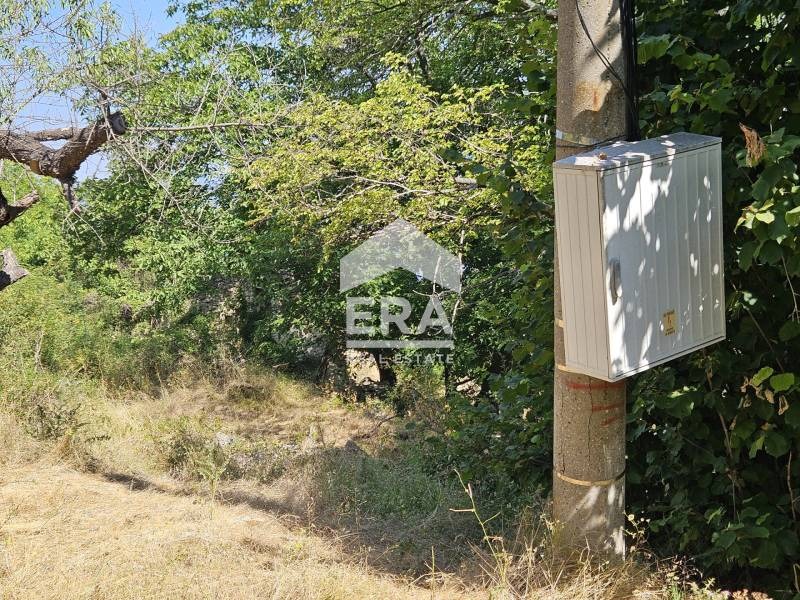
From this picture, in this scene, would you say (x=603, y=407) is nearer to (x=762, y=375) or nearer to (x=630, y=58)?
(x=762, y=375)

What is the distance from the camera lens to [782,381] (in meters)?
3.20

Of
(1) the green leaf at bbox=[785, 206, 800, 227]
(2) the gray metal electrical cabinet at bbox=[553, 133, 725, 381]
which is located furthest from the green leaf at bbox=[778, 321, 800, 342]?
(1) the green leaf at bbox=[785, 206, 800, 227]

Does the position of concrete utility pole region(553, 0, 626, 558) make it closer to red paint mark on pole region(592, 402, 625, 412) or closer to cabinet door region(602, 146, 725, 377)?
red paint mark on pole region(592, 402, 625, 412)

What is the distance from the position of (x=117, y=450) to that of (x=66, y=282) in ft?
28.0

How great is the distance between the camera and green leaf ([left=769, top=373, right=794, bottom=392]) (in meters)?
3.18

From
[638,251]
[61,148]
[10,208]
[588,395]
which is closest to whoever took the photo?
[638,251]

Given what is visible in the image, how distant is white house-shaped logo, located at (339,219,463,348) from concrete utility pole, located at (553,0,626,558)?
8.16 metres

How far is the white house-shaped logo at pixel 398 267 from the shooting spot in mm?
12164

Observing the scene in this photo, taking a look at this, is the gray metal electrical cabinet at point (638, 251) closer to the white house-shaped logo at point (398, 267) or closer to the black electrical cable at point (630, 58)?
the black electrical cable at point (630, 58)

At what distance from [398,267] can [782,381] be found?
33.1 ft


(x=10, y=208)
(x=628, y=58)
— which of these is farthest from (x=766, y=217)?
(x=10, y=208)

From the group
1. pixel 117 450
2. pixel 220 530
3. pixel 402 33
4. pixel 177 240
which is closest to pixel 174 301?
pixel 177 240

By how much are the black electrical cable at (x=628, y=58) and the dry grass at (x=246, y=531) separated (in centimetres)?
194

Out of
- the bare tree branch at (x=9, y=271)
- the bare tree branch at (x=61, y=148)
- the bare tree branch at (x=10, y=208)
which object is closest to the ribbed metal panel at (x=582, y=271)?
the bare tree branch at (x=61, y=148)
